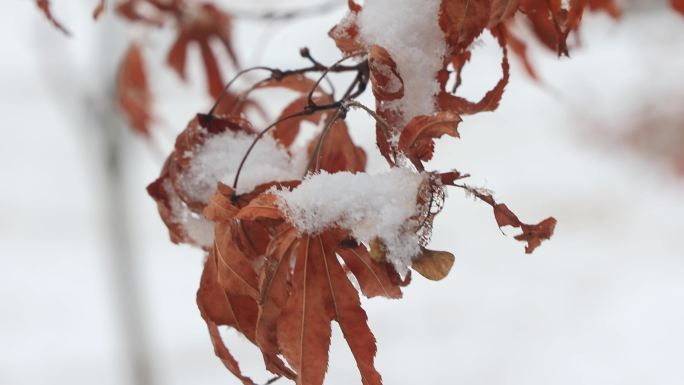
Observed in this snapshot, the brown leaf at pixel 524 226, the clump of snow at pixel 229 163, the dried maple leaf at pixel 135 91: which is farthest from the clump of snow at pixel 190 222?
the dried maple leaf at pixel 135 91

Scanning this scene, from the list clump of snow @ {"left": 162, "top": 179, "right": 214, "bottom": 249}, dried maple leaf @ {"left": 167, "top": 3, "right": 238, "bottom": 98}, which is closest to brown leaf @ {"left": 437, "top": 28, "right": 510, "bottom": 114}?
clump of snow @ {"left": 162, "top": 179, "right": 214, "bottom": 249}

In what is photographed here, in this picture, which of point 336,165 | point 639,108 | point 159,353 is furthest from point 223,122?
point 639,108

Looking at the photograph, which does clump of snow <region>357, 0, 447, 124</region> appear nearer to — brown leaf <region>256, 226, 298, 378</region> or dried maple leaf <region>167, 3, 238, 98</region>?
brown leaf <region>256, 226, 298, 378</region>

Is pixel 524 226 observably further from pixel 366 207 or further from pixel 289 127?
pixel 289 127

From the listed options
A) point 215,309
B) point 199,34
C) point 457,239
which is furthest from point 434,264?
point 457,239

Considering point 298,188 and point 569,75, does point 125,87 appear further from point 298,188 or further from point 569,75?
point 569,75
